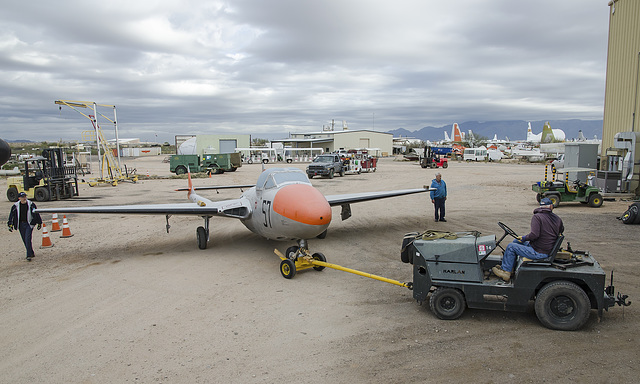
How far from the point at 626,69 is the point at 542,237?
24404mm

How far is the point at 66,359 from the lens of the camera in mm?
5660

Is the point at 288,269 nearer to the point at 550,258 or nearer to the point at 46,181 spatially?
the point at 550,258

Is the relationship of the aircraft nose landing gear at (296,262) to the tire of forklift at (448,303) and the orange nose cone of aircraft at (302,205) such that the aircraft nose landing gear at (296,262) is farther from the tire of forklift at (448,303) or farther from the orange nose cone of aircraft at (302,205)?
the tire of forklift at (448,303)

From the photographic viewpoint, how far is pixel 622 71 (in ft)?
77.5

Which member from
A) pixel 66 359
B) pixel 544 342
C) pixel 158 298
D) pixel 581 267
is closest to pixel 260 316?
pixel 158 298

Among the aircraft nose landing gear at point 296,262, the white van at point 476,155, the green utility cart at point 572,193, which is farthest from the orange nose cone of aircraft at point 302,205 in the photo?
the white van at point 476,155

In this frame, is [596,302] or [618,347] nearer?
[618,347]

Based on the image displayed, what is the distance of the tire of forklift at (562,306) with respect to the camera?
19.2 ft

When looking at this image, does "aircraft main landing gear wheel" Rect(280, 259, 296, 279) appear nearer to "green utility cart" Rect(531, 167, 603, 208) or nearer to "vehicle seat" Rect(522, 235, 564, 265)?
"vehicle seat" Rect(522, 235, 564, 265)

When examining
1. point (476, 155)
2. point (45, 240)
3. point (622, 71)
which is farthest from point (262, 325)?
point (476, 155)

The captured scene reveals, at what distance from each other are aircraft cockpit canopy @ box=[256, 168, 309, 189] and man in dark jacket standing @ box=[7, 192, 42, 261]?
6.59 metres

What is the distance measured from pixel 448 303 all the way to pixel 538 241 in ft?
6.01

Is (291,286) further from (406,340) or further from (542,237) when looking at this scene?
(542,237)

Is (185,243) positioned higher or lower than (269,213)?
lower
